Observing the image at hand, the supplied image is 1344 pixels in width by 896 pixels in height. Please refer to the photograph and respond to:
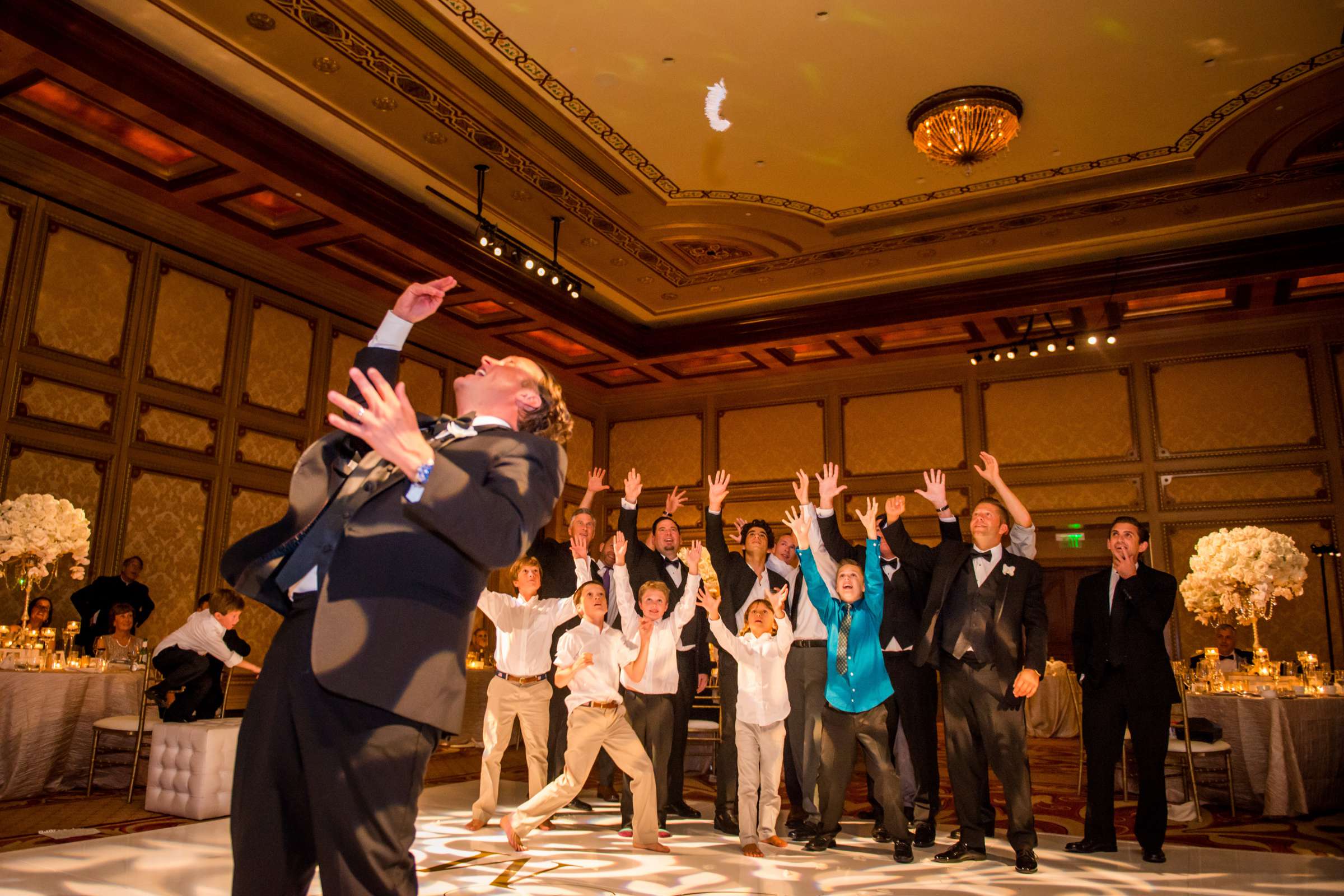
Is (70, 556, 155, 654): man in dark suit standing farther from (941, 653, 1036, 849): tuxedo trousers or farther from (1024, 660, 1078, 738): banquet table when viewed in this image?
(1024, 660, 1078, 738): banquet table

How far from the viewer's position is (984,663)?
4.25 m

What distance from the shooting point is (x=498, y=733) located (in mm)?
4801

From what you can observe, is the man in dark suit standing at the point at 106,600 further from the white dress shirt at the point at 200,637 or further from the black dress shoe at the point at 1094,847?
the black dress shoe at the point at 1094,847

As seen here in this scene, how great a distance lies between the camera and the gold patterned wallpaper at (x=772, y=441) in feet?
38.3

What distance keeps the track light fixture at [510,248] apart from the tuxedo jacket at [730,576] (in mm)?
3311

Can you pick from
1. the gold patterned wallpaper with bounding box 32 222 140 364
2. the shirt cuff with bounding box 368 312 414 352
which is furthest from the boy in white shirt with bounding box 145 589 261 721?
the shirt cuff with bounding box 368 312 414 352

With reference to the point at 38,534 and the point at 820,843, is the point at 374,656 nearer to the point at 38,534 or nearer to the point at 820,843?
the point at 820,843

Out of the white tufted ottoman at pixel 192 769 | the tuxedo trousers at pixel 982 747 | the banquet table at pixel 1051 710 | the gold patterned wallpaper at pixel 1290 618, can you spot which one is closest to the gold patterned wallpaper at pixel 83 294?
the white tufted ottoman at pixel 192 769

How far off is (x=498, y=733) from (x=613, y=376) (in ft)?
25.4

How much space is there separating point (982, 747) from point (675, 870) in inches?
60.0

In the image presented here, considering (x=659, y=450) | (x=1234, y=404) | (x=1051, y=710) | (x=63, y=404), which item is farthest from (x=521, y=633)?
(x=1234, y=404)

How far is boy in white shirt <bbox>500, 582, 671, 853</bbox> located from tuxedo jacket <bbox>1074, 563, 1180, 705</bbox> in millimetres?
2174

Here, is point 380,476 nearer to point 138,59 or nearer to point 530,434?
point 530,434

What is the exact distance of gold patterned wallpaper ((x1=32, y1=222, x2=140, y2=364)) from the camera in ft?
23.3
